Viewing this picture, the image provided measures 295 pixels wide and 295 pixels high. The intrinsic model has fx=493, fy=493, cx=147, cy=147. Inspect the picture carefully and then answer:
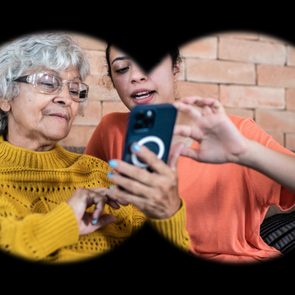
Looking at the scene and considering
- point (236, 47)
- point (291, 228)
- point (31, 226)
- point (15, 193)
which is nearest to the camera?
point (31, 226)

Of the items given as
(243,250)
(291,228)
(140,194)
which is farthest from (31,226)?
(291,228)

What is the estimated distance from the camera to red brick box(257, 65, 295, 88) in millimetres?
1686

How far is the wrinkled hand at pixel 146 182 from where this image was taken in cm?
70

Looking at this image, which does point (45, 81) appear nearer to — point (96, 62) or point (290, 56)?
point (96, 62)

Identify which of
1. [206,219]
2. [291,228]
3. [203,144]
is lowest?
[291,228]

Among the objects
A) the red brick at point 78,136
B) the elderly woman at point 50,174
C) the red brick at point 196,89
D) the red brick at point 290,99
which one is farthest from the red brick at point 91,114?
the red brick at point 290,99

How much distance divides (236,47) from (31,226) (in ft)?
3.61

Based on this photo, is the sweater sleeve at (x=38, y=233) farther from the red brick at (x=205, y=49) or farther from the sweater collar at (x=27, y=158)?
the red brick at (x=205, y=49)

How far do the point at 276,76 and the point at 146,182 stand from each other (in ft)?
3.70

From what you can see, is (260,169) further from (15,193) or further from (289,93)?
(289,93)

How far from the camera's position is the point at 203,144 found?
80 cm

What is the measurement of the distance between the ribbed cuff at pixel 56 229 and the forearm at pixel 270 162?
287 mm

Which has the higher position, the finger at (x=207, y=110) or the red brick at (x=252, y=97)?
the finger at (x=207, y=110)

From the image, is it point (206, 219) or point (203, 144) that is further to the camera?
point (206, 219)
